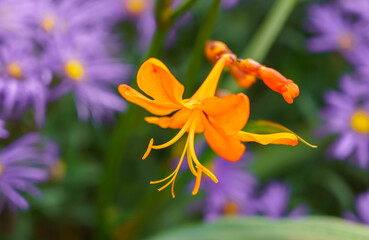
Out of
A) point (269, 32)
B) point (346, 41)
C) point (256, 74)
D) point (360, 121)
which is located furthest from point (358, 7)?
point (256, 74)

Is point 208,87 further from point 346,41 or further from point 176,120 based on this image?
point 346,41

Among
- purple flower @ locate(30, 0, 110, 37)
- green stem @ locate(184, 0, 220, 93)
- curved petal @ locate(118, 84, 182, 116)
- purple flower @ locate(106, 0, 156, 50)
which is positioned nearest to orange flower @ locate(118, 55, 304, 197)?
curved petal @ locate(118, 84, 182, 116)

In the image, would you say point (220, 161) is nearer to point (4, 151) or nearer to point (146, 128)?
point (146, 128)

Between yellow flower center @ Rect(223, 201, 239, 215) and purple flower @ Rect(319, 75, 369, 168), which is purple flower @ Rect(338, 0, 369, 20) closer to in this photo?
purple flower @ Rect(319, 75, 369, 168)

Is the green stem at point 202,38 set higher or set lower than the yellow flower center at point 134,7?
higher

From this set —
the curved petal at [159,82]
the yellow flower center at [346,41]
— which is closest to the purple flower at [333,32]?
the yellow flower center at [346,41]

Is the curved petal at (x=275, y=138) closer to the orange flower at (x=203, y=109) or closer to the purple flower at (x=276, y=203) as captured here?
the orange flower at (x=203, y=109)

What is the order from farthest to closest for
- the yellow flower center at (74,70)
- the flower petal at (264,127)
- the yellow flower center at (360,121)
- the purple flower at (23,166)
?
1. the yellow flower center at (360,121)
2. the yellow flower center at (74,70)
3. the purple flower at (23,166)
4. the flower petal at (264,127)

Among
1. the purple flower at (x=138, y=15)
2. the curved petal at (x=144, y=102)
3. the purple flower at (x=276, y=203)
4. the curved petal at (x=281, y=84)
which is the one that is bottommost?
the purple flower at (x=276, y=203)
